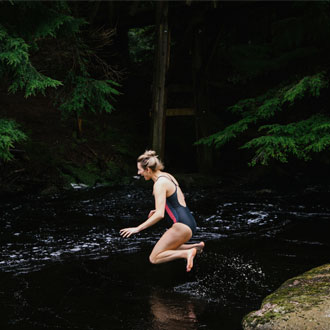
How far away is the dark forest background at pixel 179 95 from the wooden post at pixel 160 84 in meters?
0.30

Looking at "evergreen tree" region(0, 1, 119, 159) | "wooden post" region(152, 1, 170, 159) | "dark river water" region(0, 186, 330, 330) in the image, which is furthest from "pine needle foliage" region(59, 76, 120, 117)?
"dark river water" region(0, 186, 330, 330)

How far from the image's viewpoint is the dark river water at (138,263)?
4043 mm

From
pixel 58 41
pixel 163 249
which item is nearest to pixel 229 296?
pixel 163 249

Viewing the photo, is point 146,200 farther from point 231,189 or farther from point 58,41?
point 58,41

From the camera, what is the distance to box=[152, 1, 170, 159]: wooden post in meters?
12.5

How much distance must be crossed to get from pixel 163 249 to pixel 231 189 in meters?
6.94

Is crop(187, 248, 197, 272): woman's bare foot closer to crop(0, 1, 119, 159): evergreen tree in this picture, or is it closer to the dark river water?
the dark river water

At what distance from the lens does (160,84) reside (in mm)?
12594

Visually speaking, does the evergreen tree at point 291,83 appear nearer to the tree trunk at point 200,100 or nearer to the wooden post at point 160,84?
the tree trunk at point 200,100

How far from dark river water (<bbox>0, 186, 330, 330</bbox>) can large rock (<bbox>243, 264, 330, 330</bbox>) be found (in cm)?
30

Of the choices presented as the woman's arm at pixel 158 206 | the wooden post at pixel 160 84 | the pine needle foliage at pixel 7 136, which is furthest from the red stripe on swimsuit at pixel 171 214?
the wooden post at pixel 160 84

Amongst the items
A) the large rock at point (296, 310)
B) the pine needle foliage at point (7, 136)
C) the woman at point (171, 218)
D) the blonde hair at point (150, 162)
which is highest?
the pine needle foliage at point (7, 136)

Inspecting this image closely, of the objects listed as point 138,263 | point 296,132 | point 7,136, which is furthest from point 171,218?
point 296,132

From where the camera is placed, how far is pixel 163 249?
5082 mm
